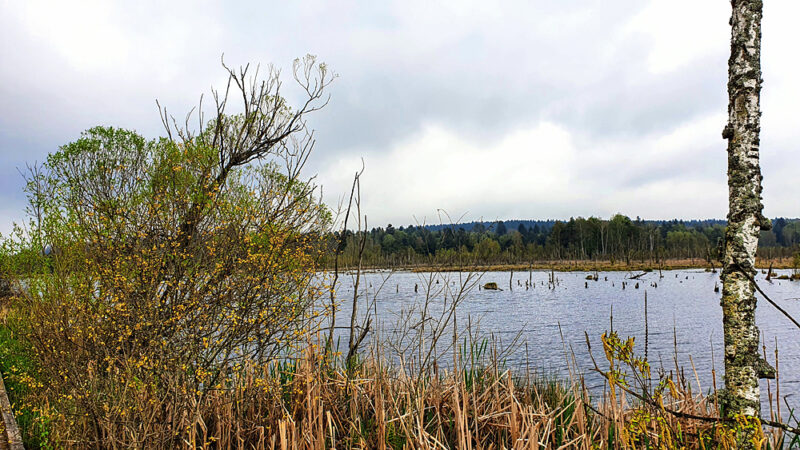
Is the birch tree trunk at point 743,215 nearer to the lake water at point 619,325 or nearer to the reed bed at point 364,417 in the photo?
the reed bed at point 364,417

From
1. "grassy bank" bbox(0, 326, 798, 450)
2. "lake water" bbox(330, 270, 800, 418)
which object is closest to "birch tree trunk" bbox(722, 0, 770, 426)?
"grassy bank" bbox(0, 326, 798, 450)

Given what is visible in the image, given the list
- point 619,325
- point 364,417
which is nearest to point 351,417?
point 364,417

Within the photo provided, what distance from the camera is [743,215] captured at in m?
3.06

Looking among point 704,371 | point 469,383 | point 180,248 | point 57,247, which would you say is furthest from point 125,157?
point 704,371

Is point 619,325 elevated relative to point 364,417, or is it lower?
lower

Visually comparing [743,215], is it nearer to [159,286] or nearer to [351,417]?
[351,417]

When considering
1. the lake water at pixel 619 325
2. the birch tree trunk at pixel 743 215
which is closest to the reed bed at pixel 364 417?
the birch tree trunk at pixel 743 215

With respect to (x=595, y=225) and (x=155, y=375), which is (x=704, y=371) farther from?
(x=595, y=225)

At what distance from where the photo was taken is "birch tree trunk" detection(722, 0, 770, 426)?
296 centimetres

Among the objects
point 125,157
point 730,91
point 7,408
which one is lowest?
point 7,408

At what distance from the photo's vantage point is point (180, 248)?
594 centimetres

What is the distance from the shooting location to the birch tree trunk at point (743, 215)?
2.96 m

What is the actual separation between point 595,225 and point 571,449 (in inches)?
4485

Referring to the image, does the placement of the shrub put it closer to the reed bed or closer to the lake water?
the reed bed
